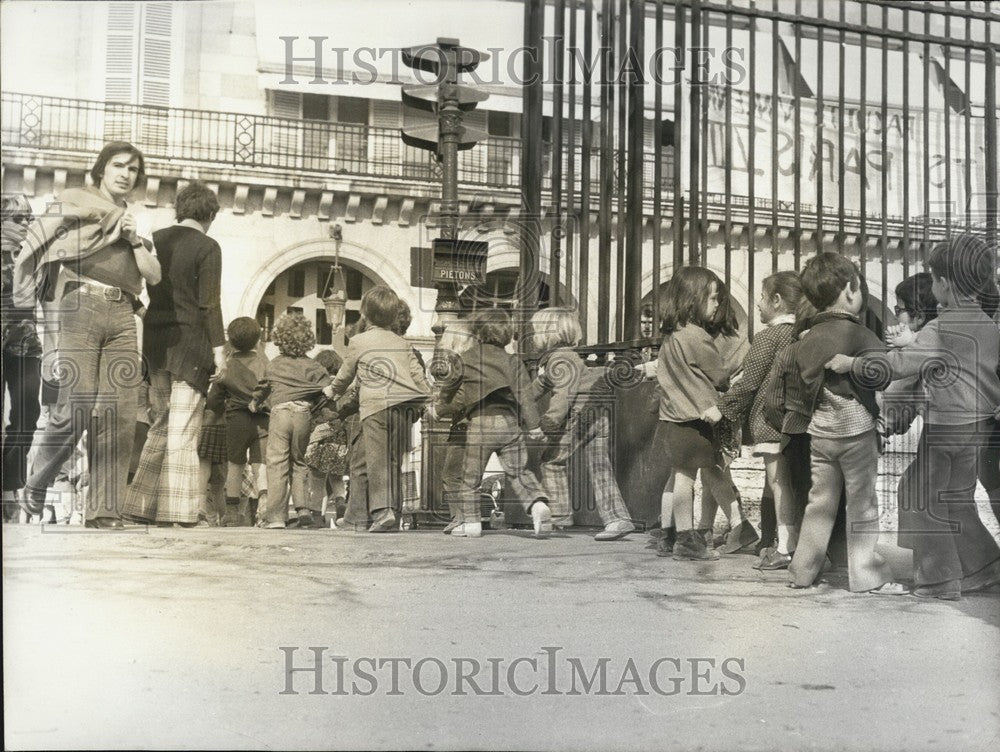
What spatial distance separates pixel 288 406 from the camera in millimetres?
4340

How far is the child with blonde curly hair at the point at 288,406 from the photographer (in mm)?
4312

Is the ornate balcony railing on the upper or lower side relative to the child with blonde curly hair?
upper

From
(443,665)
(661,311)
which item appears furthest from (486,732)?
(661,311)

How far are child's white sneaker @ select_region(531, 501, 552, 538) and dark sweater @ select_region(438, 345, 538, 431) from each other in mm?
284

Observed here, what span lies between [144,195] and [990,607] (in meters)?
3.34

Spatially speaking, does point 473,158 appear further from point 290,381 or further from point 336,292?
point 290,381

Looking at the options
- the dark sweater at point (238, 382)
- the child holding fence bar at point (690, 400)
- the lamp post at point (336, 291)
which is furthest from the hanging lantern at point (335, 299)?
the child holding fence bar at point (690, 400)

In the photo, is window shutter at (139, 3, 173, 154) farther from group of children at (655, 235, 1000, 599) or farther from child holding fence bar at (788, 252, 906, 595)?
child holding fence bar at (788, 252, 906, 595)

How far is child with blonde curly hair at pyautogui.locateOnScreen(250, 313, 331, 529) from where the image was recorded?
4.31 metres

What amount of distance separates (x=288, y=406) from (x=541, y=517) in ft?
3.25

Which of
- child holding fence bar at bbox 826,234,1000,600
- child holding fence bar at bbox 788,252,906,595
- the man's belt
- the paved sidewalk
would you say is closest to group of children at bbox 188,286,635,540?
the paved sidewalk

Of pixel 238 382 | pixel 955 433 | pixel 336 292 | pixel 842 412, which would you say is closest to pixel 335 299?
pixel 336 292

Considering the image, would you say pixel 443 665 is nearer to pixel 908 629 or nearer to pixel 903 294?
pixel 908 629

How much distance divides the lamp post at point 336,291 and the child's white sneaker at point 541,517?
36.3 inches
